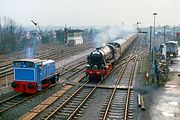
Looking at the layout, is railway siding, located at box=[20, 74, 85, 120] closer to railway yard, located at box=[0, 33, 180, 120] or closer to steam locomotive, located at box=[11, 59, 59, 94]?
railway yard, located at box=[0, 33, 180, 120]

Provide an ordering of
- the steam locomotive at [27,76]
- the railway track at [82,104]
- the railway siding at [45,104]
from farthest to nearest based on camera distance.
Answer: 1. the steam locomotive at [27,76]
2. the railway track at [82,104]
3. the railway siding at [45,104]

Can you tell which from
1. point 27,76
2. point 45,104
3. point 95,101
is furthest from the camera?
point 27,76

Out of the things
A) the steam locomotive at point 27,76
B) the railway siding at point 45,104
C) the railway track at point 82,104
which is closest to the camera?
the railway siding at point 45,104

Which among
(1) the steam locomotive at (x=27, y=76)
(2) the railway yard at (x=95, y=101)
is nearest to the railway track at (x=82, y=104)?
(2) the railway yard at (x=95, y=101)

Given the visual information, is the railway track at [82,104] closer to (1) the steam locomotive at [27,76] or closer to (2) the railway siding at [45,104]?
(2) the railway siding at [45,104]

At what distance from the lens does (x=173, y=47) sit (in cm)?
4906

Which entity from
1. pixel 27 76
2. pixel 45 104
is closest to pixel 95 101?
pixel 45 104

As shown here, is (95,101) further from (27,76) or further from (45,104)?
(27,76)

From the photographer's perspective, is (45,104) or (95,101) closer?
(45,104)

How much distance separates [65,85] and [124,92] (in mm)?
5051

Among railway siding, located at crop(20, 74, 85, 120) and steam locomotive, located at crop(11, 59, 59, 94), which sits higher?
steam locomotive, located at crop(11, 59, 59, 94)

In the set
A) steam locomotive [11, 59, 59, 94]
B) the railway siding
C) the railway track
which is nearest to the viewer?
the railway siding

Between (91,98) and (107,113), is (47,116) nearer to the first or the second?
(107,113)

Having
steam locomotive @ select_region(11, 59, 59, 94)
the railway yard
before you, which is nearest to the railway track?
the railway yard
